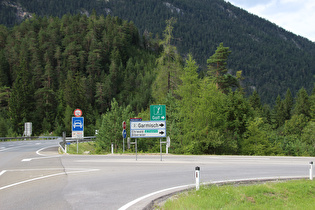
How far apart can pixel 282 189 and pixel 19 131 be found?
2967 inches

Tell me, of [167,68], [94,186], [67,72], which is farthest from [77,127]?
[67,72]

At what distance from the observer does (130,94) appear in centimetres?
11000

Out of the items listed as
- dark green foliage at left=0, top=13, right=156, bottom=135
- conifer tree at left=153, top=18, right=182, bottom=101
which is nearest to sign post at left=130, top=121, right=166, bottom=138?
conifer tree at left=153, top=18, right=182, bottom=101

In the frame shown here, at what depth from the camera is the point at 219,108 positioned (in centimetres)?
3197

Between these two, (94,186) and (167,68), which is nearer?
(94,186)

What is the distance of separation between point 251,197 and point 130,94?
103 m

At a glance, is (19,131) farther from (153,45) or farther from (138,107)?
(153,45)

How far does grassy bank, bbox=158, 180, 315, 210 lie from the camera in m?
7.13

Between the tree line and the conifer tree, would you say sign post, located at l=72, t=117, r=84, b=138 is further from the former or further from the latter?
the conifer tree

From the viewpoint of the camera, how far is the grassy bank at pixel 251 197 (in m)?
7.13

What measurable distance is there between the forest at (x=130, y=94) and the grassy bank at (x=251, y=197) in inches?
722

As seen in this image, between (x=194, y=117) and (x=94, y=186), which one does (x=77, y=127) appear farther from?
(x=94, y=186)

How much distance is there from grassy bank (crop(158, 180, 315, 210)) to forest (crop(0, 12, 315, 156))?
1835 centimetres

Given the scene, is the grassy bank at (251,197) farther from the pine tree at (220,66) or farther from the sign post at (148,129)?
the pine tree at (220,66)
